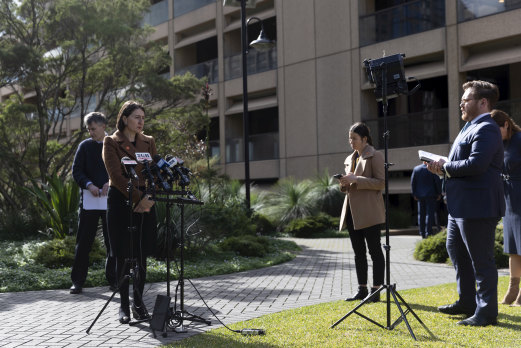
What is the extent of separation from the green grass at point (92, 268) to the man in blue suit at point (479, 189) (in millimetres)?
4375

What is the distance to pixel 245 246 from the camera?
10898 mm

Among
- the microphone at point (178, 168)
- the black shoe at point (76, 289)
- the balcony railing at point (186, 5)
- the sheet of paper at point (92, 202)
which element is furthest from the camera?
the balcony railing at point (186, 5)

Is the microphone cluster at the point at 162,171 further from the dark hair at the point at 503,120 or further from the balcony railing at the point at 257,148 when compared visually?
the balcony railing at the point at 257,148

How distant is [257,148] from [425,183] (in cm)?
1337

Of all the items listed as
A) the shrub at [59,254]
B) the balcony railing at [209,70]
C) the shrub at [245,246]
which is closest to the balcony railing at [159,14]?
the balcony railing at [209,70]

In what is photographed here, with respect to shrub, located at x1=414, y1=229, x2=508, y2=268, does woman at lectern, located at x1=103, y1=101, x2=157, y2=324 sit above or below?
above

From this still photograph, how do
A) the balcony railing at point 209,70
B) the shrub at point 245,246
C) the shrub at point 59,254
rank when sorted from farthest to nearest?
the balcony railing at point 209,70, the shrub at point 245,246, the shrub at point 59,254

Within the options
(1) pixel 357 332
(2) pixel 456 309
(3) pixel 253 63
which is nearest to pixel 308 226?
(3) pixel 253 63

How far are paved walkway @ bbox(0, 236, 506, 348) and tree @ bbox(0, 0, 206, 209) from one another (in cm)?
833

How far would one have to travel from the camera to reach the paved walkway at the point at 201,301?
193 inches

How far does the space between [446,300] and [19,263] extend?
6.44 meters

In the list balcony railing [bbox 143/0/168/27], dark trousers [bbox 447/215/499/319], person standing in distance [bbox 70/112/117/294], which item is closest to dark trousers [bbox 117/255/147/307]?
person standing in distance [bbox 70/112/117/294]

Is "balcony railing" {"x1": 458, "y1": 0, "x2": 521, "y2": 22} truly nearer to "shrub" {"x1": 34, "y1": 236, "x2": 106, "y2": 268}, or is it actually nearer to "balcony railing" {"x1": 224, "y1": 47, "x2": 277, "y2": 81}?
"balcony railing" {"x1": 224, "y1": 47, "x2": 277, "y2": 81}

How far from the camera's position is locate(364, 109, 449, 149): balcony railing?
61.9 ft
